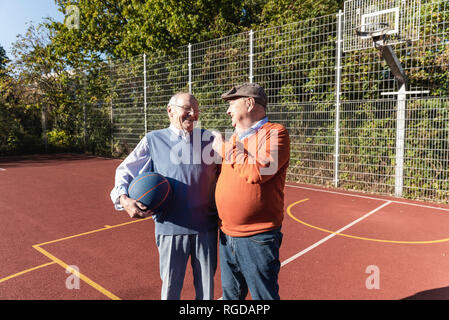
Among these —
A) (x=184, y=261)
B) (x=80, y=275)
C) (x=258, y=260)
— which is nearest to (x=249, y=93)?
(x=258, y=260)

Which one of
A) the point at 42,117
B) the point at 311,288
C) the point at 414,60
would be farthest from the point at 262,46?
the point at 42,117

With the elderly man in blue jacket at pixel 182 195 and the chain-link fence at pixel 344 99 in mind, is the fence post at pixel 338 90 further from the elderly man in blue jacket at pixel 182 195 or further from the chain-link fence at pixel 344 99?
the elderly man in blue jacket at pixel 182 195

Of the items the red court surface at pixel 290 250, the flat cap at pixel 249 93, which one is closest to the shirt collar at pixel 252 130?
the flat cap at pixel 249 93

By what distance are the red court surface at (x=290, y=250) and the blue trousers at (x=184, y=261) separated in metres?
0.86

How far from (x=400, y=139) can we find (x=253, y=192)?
19.2 feet

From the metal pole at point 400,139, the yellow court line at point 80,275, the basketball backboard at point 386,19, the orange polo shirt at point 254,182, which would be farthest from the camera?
the metal pole at point 400,139

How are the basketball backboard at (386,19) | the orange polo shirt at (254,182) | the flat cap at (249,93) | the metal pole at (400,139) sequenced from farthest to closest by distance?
the metal pole at (400,139) < the basketball backboard at (386,19) < the flat cap at (249,93) < the orange polo shirt at (254,182)

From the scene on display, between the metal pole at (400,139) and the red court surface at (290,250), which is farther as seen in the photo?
the metal pole at (400,139)

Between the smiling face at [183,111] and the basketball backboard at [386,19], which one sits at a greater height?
the basketball backboard at [386,19]

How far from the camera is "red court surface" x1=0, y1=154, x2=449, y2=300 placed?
3094 millimetres

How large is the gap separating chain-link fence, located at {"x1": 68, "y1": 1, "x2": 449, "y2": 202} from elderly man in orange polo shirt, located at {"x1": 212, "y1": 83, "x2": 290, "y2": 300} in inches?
218

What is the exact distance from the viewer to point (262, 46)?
8.88m

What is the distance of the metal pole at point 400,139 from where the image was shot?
6.62 m

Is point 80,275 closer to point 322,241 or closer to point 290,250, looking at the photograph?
point 290,250
